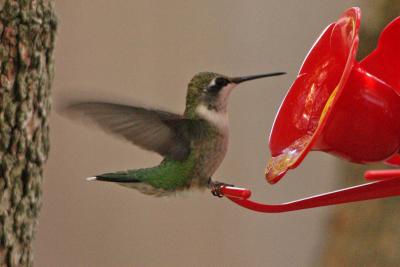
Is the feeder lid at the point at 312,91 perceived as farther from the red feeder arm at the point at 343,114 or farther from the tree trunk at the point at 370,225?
the tree trunk at the point at 370,225

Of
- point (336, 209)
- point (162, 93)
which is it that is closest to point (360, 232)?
point (336, 209)

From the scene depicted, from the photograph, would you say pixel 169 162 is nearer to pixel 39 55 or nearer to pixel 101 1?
pixel 39 55

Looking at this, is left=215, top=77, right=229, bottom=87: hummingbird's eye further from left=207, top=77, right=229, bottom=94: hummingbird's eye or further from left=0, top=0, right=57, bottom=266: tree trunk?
left=0, top=0, right=57, bottom=266: tree trunk

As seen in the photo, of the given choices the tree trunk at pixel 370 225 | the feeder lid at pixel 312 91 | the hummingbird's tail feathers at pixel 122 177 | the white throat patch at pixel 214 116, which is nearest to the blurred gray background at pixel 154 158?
the tree trunk at pixel 370 225

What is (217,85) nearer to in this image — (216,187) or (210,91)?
(210,91)

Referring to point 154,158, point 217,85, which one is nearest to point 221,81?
point 217,85

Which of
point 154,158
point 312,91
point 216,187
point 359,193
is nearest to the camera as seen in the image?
point 359,193
